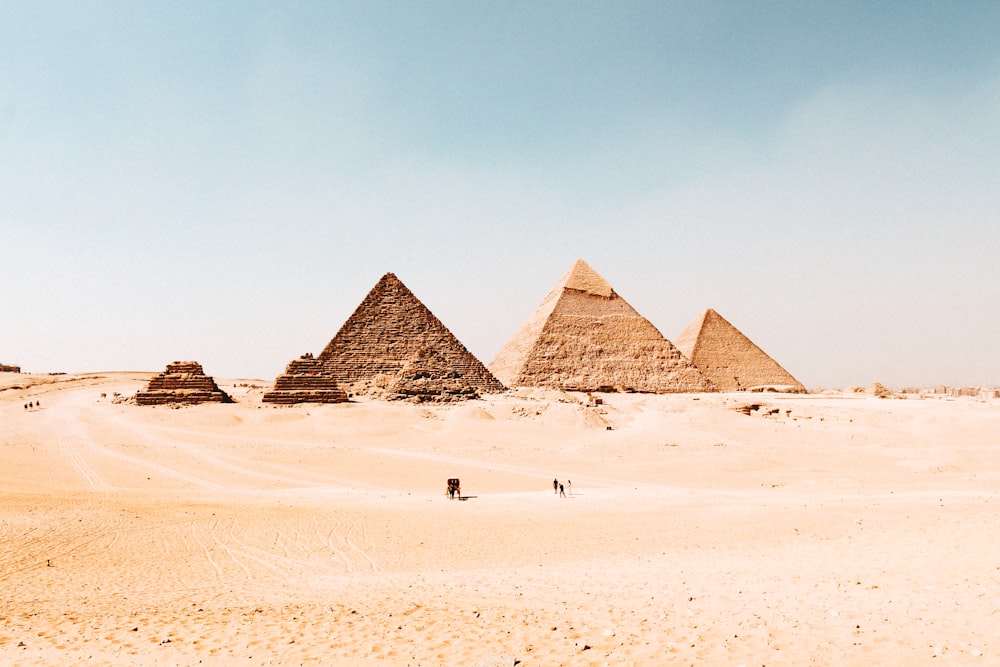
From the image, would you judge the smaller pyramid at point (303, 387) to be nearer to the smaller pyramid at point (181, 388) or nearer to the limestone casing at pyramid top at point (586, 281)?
the smaller pyramid at point (181, 388)

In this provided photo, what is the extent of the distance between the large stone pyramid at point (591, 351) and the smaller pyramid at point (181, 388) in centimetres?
2134

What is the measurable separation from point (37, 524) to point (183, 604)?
17.5 feet

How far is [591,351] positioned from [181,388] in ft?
95.5

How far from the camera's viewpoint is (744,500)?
481 inches

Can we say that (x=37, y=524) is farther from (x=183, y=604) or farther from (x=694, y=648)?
(x=694, y=648)

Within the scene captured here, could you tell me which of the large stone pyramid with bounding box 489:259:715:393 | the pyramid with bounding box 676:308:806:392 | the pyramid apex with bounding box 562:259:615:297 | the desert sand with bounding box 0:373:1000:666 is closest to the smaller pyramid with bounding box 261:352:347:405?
the desert sand with bounding box 0:373:1000:666

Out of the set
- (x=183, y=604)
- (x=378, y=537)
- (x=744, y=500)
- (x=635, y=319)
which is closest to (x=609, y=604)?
(x=183, y=604)

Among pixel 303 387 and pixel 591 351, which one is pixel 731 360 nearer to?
pixel 591 351

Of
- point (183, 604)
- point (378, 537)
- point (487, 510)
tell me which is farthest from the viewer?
point (487, 510)

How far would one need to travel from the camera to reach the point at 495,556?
335 inches

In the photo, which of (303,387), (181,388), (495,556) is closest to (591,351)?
(303,387)

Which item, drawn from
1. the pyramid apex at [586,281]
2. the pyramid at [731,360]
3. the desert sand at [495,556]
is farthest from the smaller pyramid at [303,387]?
the pyramid at [731,360]

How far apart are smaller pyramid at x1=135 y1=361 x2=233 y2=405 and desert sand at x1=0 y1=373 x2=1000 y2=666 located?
486 inches

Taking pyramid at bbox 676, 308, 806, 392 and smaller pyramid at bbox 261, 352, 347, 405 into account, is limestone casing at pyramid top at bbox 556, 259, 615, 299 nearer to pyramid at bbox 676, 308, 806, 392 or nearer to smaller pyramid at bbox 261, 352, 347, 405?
pyramid at bbox 676, 308, 806, 392
